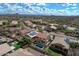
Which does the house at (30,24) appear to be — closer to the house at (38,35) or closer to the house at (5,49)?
the house at (38,35)

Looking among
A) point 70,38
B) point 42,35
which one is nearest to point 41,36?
point 42,35

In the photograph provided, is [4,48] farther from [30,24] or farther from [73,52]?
[73,52]

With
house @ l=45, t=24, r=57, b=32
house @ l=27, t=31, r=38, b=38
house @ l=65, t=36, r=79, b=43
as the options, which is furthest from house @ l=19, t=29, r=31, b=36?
house @ l=65, t=36, r=79, b=43

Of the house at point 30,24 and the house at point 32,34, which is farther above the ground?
the house at point 30,24

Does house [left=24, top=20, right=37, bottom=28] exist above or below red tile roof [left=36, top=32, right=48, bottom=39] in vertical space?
above

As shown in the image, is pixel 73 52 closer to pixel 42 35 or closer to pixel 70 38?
pixel 70 38

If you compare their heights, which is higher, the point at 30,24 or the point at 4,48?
the point at 30,24

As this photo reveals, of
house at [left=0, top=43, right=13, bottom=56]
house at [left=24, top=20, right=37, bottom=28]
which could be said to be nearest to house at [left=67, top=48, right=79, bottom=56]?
house at [left=24, top=20, right=37, bottom=28]

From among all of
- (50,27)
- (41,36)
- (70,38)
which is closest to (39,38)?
(41,36)

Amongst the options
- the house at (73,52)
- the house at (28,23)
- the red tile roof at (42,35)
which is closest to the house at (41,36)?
the red tile roof at (42,35)

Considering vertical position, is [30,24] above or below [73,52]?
above

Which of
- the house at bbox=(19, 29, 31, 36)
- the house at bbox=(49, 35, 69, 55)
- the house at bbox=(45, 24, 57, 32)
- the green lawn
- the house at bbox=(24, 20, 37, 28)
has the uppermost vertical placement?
the house at bbox=(24, 20, 37, 28)

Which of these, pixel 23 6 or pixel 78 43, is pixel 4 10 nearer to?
pixel 23 6

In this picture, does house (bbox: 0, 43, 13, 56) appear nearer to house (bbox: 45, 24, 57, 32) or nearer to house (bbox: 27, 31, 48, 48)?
house (bbox: 27, 31, 48, 48)
